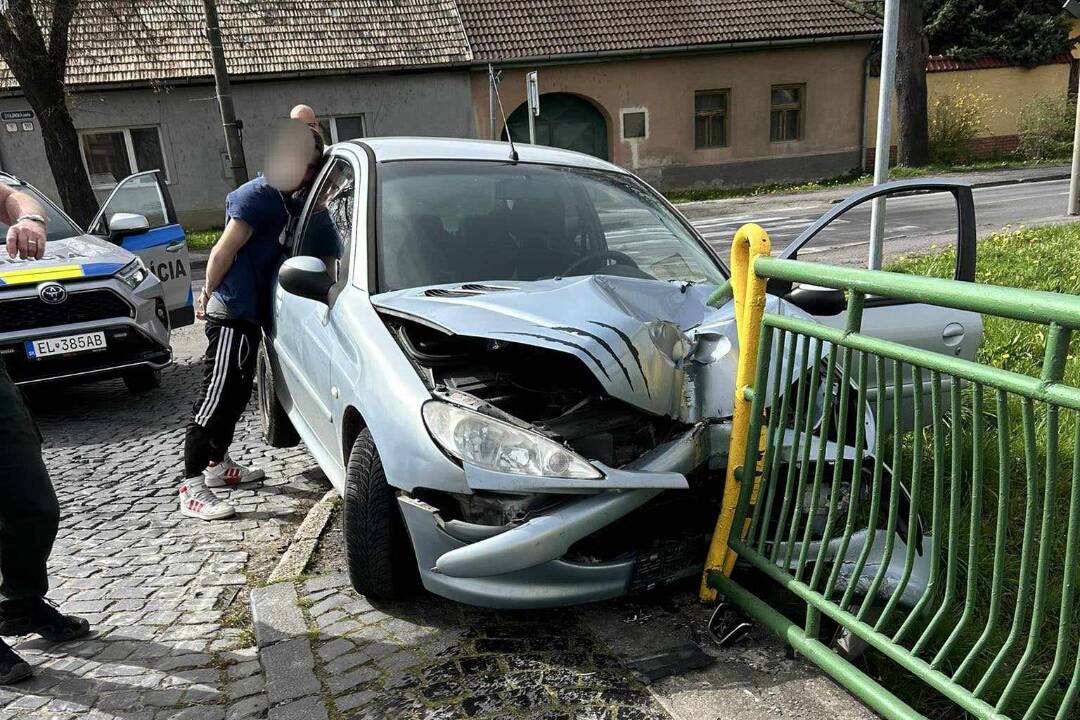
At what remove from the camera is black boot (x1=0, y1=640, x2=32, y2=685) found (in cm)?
282

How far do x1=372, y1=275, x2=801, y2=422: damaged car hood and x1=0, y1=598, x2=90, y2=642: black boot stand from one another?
166 centimetres

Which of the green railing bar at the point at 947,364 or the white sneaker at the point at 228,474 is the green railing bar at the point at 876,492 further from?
the white sneaker at the point at 228,474

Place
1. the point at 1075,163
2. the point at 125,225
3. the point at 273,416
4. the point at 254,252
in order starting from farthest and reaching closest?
the point at 1075,163 < the point at 125,225 < the point at 273,416 < the point at 254,252

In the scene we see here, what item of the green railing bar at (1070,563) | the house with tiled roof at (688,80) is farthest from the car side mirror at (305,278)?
the house with tiled roof at (688,80)

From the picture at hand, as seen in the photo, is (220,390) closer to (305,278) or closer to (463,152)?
(305,278)

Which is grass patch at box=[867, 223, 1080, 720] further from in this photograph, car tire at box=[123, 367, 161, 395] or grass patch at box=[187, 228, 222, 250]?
grass patch at box=[187, 228, 222, 250]

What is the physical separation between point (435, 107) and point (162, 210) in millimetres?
14606

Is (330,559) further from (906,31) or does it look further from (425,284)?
(906,31)

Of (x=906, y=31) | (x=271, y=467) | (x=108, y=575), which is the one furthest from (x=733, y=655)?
(x=906, y=31)

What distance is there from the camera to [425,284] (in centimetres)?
334

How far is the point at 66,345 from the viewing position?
568cm

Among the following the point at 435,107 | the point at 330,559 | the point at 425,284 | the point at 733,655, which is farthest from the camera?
the point at 435,107

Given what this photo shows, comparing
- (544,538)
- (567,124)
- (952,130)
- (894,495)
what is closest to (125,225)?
(544,538)

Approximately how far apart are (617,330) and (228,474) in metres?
2.77
